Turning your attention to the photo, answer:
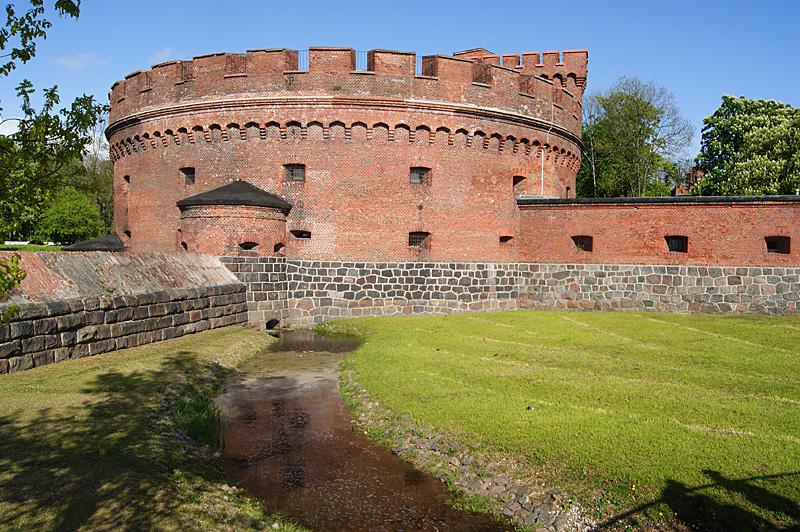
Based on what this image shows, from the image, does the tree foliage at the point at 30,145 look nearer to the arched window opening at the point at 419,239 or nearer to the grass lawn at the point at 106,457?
the grass lawn at the point at 106,457

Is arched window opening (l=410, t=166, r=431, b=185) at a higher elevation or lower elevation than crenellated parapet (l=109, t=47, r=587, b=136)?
lower

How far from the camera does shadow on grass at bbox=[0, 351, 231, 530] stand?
14.7 ft

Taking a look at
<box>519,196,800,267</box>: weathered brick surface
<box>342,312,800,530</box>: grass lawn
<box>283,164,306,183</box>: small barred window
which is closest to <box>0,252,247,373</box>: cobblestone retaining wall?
<box>342,312,800,530</box>: grass lawn

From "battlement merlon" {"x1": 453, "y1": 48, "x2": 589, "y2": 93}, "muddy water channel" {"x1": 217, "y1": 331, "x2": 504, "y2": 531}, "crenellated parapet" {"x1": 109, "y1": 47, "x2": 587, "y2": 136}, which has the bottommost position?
"muddy water channel" {"x1": 217, "y1": 331, "x2": 504, "y2": 531}

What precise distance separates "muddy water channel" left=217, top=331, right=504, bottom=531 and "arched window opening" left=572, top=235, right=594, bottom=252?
10.8m

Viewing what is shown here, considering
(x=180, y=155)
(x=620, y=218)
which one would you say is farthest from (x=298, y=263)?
(x=620, y=218)

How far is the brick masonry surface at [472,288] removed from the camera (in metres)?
16.3

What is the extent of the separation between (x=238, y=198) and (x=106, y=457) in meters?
11.0

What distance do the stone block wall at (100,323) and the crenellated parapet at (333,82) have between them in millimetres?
6577

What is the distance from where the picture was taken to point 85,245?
70.5ft

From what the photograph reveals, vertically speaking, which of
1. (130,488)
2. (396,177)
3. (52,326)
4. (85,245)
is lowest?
(130,488)

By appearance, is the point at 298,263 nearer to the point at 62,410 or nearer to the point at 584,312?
the point at 584,312

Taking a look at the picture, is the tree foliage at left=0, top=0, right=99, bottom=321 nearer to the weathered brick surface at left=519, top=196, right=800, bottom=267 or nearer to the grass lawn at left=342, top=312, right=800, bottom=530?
the grass lawn at left=342, top=312, right=800, bottom=530

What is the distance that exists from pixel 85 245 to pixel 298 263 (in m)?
9.36
